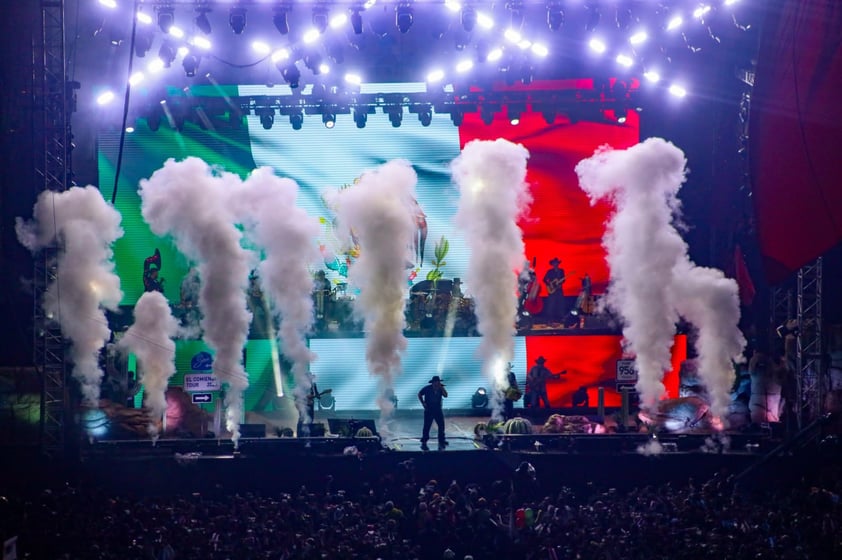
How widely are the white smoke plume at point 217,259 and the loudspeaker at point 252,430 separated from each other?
802 millimetres

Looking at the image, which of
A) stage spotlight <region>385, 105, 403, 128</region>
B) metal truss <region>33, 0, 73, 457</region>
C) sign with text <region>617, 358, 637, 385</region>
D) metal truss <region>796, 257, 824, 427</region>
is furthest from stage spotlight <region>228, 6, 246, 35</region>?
metal truss <region>796, 257, 824, 427</region>

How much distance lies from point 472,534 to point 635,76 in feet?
37.4

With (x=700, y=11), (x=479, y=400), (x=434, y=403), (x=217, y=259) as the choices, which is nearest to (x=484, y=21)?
(x=700, y=11)

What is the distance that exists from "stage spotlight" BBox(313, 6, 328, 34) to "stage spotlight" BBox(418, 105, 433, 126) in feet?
11.2

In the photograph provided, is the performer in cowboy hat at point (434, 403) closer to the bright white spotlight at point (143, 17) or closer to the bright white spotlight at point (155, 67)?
the bright white spotlight at point (143, 17)

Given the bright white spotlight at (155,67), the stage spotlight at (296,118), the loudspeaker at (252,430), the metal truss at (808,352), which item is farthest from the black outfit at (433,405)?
the bright white spotlight at (155,67)

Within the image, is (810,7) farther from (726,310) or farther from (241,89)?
(241,89)

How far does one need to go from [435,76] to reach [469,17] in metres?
2.52

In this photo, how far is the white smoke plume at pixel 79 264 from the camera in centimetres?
1927

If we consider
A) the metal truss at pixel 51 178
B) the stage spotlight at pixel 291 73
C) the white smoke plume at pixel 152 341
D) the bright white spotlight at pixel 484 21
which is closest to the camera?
the metal truss at pixel 51 178

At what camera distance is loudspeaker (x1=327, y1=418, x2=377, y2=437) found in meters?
18.5

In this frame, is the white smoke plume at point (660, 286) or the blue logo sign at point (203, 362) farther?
the blue logo sign at point (203, 362)

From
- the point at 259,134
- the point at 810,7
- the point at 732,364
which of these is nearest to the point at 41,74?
the point at 259,134

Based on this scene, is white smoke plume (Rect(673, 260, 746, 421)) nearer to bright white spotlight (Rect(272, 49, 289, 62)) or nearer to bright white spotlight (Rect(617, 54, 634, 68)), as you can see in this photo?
bright white spotlight (Rect(617, 54, 634, 68))
